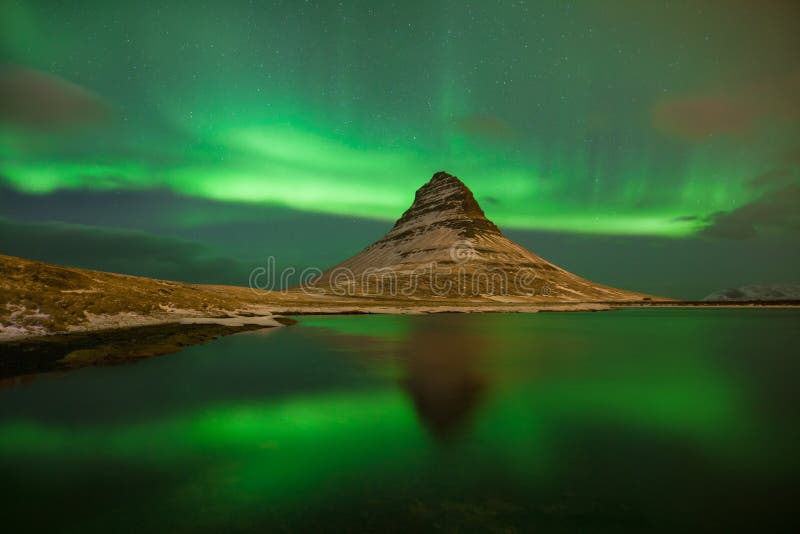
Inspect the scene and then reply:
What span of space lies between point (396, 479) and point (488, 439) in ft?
17.9

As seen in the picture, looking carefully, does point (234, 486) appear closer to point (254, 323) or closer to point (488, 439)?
point (488, 439)

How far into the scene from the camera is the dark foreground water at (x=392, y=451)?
10367mm

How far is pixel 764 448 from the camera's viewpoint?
1598 cm

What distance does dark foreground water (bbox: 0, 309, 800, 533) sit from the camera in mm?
10367

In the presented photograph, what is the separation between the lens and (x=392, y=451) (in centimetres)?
1515

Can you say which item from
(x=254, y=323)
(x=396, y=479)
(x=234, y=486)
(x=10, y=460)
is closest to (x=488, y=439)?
(x=396, y=479)

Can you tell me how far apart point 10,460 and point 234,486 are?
8493 mm

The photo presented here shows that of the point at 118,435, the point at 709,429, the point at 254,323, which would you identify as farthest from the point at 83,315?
the point at 709,429

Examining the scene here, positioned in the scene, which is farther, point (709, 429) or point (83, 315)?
point (83, 315)

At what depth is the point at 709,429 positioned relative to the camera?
1855 centimetres

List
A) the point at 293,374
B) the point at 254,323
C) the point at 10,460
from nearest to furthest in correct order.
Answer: the point at 10,460
the point at 293,374
the point at 254,323

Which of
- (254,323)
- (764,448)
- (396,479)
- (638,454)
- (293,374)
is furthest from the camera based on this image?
(254,323)

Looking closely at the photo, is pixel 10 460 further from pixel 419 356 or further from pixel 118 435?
pixel 419 356

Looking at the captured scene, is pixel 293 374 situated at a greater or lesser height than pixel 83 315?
lesser
